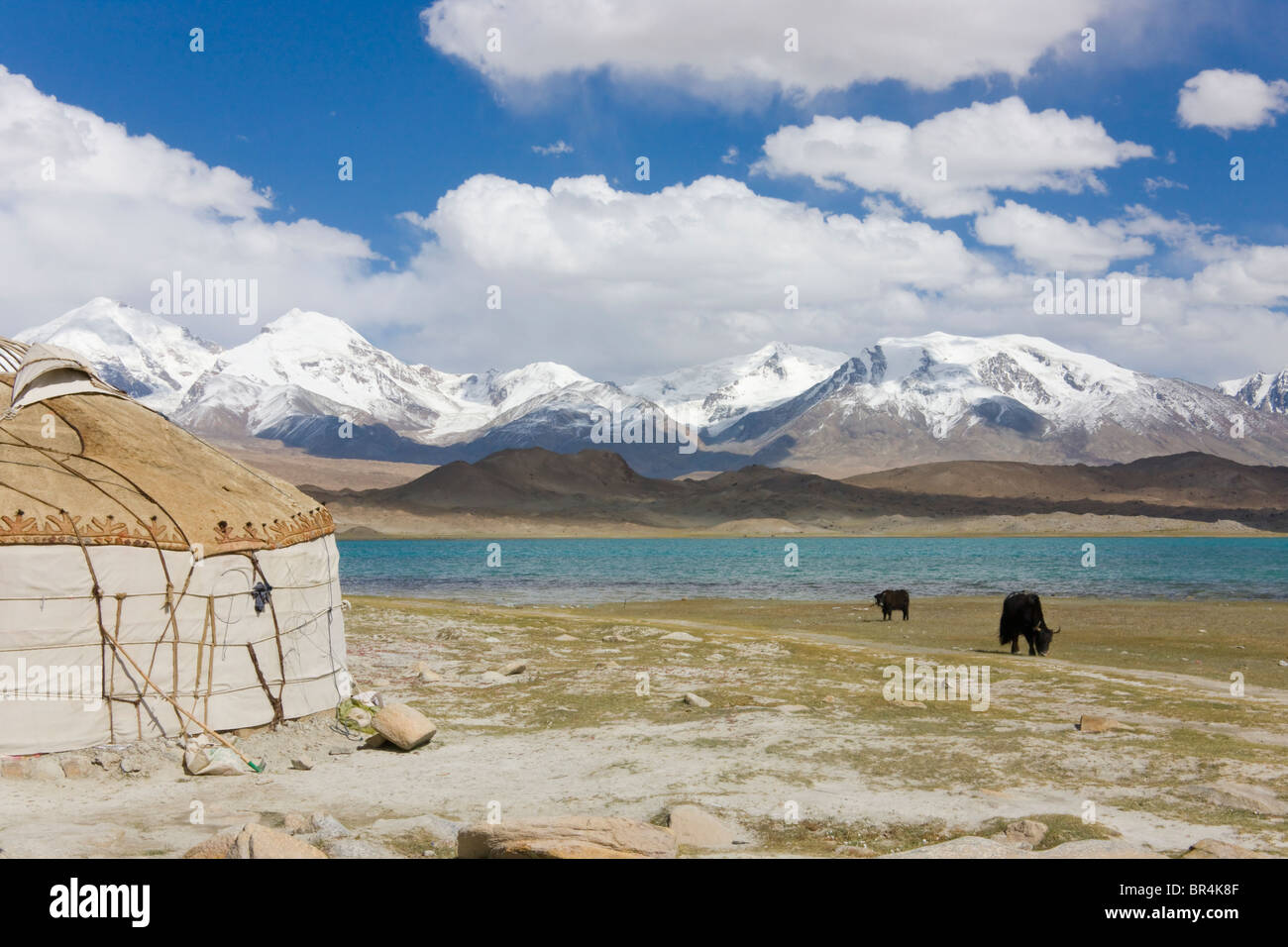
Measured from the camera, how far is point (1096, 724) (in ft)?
42.6

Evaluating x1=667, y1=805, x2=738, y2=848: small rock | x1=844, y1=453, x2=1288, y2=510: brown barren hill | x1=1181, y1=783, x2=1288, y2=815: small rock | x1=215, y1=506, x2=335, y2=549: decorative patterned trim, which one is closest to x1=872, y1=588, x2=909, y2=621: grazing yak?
x1=215, y1=506, x2=335, y2=549: decorative patterned trim

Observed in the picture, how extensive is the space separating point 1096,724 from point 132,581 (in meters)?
12.3

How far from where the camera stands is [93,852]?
7945 mm

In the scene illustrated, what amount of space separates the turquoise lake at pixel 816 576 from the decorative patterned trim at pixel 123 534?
29.3m

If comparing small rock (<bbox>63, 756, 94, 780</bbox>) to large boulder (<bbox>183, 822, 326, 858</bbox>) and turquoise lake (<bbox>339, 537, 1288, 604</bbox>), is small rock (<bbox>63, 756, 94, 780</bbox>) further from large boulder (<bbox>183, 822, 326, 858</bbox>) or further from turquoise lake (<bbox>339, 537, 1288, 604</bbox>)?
turquoise lake (<bbox>339, 537, 1288, 604</bbox>)

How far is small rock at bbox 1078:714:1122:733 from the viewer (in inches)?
509

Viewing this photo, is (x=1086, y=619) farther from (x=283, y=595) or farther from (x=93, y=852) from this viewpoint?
(x=93, y=852)

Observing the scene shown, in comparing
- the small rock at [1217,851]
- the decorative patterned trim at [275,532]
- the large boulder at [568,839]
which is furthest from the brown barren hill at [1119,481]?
the large boulder at [568,839]

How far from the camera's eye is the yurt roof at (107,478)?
1157 centimetres

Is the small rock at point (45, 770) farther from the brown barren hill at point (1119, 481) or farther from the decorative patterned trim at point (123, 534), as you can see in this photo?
the brown barren hill at point (1119, 481)

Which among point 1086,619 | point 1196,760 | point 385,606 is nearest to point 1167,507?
point 1086,619

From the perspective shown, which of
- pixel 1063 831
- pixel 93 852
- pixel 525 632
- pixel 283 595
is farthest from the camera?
pixel 525 632

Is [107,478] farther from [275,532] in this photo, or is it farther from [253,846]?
[253,846]
